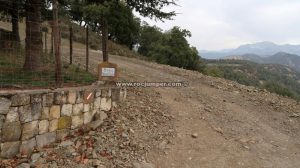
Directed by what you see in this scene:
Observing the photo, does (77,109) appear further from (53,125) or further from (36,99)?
(36,99)

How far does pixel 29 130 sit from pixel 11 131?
0.41m

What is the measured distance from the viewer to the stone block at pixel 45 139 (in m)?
7.13

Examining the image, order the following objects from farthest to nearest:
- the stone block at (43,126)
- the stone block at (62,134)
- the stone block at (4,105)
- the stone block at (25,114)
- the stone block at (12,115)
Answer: the stone block at (62,134) → the stone block at (43,126) → the stone block at (25,114) → the stone block at (12,115) → the stone block at (4,105)

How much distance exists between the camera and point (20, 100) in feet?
21.8

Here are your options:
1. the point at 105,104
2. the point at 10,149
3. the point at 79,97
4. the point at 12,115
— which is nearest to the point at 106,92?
the point at 105,104

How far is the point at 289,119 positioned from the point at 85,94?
22.5 ft

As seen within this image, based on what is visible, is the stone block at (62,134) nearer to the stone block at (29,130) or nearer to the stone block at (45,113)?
the stone block at (45,113)

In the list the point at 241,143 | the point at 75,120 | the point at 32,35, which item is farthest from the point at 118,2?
the point at 241,143

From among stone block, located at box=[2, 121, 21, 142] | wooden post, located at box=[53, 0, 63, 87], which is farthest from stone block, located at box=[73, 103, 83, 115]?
stone block, located at box=[2, 121, 21, 142]

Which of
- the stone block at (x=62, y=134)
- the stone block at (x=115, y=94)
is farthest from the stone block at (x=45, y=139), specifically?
the stone block at (x=115, y=94)

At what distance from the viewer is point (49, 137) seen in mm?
7387

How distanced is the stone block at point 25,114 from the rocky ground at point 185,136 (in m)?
0.75

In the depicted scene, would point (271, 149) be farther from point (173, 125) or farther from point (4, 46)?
point (4, 46)

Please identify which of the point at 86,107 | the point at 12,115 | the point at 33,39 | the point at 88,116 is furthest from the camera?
the point at 33,39
